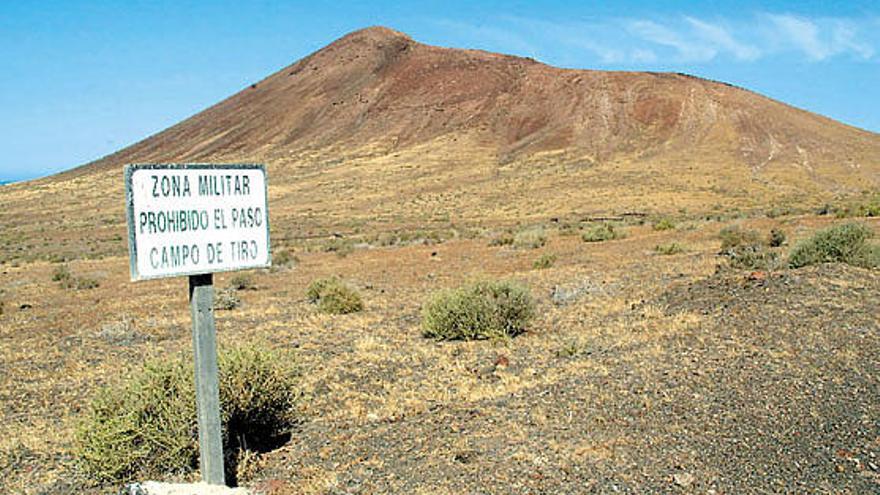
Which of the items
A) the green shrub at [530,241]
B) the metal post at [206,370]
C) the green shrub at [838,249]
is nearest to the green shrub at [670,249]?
the green shrub at [530,241]

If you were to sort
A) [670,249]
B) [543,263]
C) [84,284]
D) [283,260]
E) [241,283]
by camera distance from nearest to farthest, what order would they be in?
[241,283]
[543,263]
[670,249]
[84,284]
[283,260]

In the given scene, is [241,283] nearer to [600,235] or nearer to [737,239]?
[737,239]

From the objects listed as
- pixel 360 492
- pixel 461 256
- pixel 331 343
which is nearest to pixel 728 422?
pixel 360 492

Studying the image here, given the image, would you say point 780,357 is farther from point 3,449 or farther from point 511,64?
Result: point 511,64

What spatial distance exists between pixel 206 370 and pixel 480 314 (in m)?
6.87

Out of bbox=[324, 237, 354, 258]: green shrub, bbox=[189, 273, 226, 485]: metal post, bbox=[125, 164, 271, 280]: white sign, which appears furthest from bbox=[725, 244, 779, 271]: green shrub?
bbox=[324, 237, 354, 258]: green shrub

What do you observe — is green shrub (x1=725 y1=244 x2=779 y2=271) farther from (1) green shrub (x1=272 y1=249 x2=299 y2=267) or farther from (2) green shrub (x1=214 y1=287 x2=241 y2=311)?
(1) green shrub (x1=272 y1=249 x2=299 y2=267)

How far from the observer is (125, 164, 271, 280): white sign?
14.8ft

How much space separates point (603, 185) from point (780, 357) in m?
54.0

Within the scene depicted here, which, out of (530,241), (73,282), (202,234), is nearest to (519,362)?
(202,234)

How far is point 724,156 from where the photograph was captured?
69562mm

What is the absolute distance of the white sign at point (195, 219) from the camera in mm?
4523

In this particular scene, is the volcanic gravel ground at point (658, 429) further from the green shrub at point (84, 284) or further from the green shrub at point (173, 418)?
the green shrub at point (84, 284)

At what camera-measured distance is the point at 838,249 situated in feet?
48.6
